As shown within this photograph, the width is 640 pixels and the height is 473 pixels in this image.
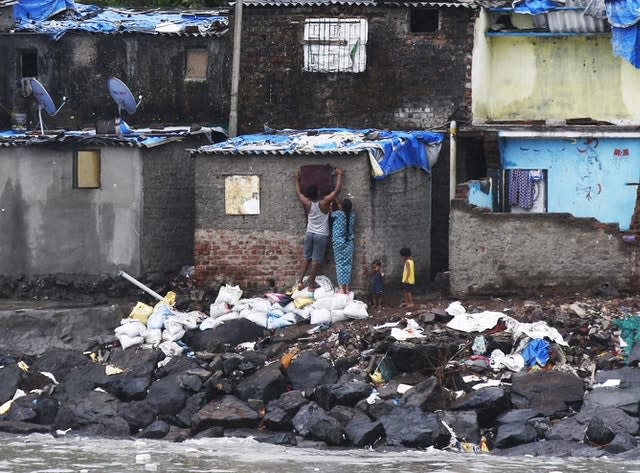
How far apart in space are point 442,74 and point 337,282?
14.3ft

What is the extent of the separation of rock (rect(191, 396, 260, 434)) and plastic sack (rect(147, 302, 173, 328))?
2.87 meters

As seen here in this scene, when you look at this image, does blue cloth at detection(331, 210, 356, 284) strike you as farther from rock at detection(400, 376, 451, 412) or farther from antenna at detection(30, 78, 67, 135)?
antenna at detection(30, 78, 67, 135)

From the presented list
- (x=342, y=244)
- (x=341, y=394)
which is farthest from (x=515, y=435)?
(x=342, y=244)

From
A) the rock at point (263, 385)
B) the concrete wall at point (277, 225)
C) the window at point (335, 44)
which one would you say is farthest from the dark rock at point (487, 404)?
the window at point (335, 44)

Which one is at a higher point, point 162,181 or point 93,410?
point 162,181

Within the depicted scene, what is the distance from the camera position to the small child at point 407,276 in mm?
22078

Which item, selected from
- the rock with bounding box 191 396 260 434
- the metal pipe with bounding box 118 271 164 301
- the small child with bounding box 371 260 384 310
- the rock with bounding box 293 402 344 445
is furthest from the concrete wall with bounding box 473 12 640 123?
the rock with bounding box 191 396 260 434

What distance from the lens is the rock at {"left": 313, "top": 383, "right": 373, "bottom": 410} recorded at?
741 inches

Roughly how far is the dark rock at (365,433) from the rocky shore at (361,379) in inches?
0.8

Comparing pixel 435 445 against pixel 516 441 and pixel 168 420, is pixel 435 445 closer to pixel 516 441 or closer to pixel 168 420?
pixel 516 441

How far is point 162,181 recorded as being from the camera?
24.4m

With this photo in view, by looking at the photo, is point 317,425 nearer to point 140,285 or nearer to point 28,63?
point 140,285

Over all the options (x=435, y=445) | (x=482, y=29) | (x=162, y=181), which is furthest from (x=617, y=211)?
(x=435, y=445)

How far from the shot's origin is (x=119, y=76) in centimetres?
2712
